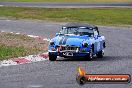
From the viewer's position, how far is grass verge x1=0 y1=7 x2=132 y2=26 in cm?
4675

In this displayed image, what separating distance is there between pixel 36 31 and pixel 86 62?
54.5 ft

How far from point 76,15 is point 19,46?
27384 millimetres

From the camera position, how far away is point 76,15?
51.4 m

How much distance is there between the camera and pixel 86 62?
19.0 meters

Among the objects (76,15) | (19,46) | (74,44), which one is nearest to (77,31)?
(74,44)

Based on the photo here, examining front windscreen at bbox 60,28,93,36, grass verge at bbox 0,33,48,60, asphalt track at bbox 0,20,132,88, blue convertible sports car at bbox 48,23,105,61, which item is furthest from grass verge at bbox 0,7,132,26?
blue convertible sports car at bbox 48,23,105,61

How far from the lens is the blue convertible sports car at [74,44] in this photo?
1934 cm

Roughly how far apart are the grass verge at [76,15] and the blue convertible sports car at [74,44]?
2335cm

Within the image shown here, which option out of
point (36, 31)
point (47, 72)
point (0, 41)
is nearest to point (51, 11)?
point (36, 31)

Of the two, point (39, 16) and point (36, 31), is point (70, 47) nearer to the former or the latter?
point (36, 31)

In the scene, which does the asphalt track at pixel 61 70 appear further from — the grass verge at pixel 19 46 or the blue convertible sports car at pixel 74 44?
the grass verge at pixel 19 46

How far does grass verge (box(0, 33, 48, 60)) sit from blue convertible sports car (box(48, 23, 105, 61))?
1633 millimetres

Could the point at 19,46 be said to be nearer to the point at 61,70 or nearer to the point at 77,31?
the point at 77,31

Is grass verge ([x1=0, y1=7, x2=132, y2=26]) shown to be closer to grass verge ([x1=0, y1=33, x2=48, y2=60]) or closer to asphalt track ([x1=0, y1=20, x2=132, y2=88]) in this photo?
grass verge ([x1=0, y1=33, x2=48, y2=60])
